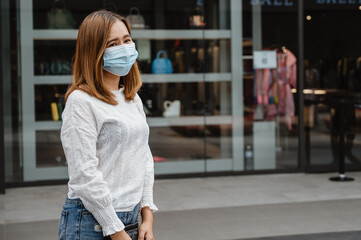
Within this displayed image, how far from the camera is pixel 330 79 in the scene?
34.8 feet

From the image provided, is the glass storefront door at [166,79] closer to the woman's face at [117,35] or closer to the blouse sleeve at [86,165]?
the woman's face at [117,35]

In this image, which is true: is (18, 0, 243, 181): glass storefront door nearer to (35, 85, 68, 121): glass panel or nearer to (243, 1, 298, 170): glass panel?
(35, 85, 68, 121): glass panel

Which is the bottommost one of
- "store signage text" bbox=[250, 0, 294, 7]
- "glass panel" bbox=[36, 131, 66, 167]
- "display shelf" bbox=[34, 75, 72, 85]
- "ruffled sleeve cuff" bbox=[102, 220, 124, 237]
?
"glass panel" bbox=[36, 131, 66, 167]

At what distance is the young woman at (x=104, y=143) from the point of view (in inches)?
105

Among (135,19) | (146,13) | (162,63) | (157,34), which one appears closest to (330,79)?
(162,63)

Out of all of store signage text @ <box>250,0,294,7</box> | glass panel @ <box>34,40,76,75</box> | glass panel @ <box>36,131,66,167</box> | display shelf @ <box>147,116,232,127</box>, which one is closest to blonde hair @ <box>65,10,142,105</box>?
glass panel @ <box>34,40,76,75</box>

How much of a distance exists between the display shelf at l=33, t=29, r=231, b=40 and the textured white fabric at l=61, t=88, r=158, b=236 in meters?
6.94

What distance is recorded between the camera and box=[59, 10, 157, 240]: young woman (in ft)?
8.77

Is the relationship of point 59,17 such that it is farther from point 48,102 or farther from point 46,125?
point 46,125

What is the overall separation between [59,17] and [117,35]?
7043 millimetres

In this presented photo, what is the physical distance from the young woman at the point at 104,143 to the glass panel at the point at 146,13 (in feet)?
22.9

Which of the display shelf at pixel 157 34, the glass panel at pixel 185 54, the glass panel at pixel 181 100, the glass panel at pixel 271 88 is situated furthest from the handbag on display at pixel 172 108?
the glass panel at pixel 271 88

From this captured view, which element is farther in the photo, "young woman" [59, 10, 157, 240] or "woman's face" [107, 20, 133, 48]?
"woman's face" [107, 20, 133, 48]

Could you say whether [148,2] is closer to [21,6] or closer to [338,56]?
[21,6]
